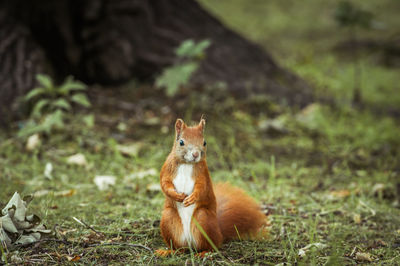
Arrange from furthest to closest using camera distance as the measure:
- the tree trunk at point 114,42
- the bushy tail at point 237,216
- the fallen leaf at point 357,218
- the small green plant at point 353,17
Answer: the small green plant at point 353,17 → the tree trunk at point 114,42 → the fallen leaf at point 357,218 → the bushy tail at point 237,216

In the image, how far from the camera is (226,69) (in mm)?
5332

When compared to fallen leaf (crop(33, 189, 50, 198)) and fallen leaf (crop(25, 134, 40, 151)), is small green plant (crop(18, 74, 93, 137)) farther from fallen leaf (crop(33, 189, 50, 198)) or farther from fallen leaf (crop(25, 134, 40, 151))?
fallen leaf (crop(33, 189, 50, 198))

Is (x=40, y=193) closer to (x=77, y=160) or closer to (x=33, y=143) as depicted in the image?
(x=77, y=160)

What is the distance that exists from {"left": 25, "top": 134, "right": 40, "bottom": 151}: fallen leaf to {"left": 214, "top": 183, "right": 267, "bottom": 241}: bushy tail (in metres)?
2.10

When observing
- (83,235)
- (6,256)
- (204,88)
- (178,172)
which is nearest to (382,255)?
(178,172)

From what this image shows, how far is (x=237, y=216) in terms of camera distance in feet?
7.00

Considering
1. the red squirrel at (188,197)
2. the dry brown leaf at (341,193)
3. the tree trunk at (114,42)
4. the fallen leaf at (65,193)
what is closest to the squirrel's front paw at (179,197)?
the red squirrel at (188,197)

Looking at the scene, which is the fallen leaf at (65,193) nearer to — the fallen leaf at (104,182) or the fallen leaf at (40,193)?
the fallen leaf at (40,193)

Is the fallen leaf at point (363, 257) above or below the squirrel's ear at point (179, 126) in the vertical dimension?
below

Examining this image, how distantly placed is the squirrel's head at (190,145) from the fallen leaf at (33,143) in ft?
7.06

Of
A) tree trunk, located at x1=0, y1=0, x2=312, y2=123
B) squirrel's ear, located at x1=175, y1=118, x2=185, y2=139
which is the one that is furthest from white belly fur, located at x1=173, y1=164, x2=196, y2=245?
tree trunk, located at x1=0, y1=0, x2=312, y2=123

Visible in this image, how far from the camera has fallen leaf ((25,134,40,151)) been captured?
3.66m

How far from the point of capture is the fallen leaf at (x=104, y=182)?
9.80 ft

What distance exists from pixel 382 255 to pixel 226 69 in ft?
11.7
